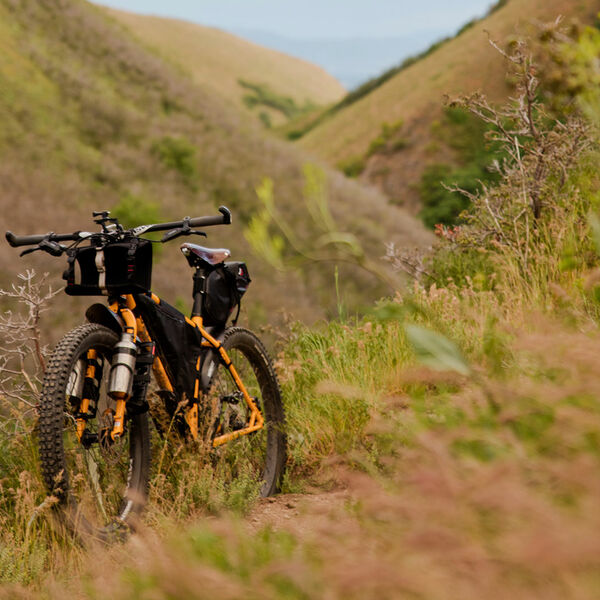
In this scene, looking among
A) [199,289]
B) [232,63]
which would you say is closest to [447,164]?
[199,289]

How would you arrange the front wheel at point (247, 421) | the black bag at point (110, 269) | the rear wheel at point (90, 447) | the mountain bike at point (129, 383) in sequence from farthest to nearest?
the front wheel at point (247, 421)
the black bag at point (110, 269)
the mountain bike at point (129, 383)
the rear wheel at point (90, 447)

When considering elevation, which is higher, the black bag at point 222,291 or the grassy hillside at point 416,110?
the grassy hillside at point 416,110

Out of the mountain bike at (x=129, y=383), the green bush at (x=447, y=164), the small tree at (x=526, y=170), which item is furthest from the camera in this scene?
the green bush at (x=447, y=164)

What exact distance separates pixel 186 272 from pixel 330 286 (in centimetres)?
639

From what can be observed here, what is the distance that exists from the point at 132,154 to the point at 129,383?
3569 centimetres

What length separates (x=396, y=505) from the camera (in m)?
1.55

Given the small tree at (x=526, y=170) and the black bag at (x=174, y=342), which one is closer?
the black bag at (x=174, y=342)

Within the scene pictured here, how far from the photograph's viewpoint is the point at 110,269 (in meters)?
3.41

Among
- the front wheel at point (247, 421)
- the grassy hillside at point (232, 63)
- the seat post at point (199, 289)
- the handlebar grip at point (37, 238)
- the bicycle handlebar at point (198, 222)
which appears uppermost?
the grassy hillside at point (232, 63)

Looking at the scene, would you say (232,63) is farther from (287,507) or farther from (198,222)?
(287,507)

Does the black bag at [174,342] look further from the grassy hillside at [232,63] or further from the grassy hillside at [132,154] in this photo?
the grassy hillside at [232,63]

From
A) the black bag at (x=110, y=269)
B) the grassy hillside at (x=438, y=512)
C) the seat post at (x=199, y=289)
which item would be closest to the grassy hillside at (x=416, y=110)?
the seat post at (x=199, y=289)

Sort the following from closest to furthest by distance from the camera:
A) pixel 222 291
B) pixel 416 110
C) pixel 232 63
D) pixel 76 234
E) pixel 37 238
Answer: pixel 76 234 < pixel 37 238 < pixel 222 291 < pixel 416 110 < pixel 232 63

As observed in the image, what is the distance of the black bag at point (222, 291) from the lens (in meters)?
4.19
